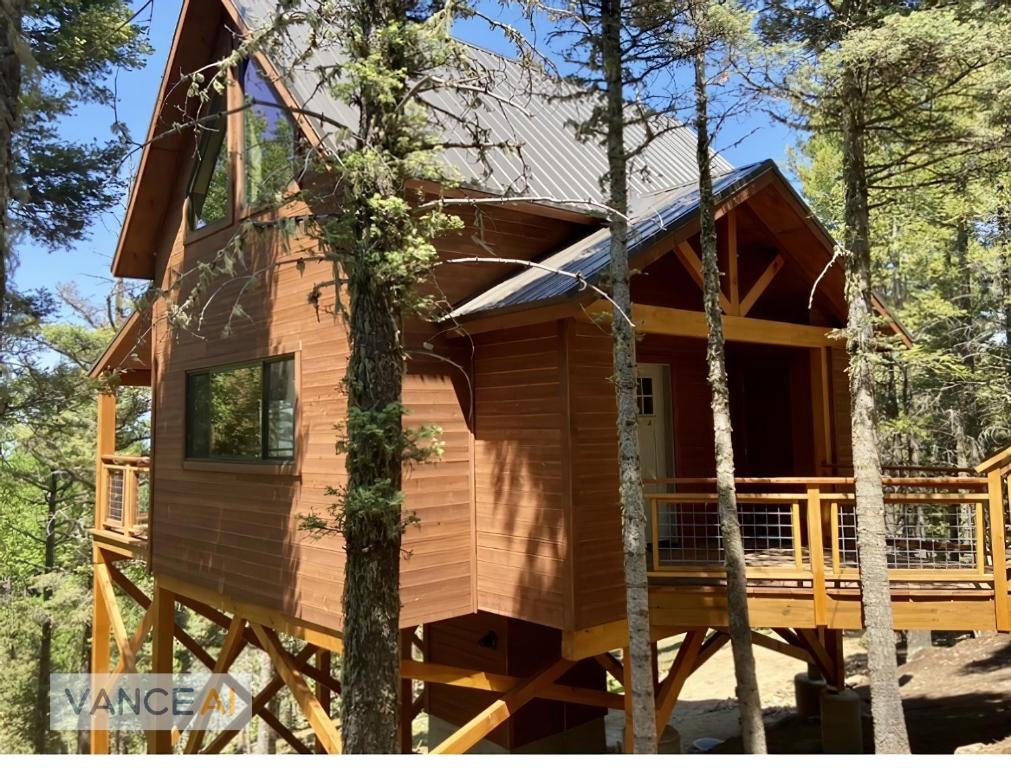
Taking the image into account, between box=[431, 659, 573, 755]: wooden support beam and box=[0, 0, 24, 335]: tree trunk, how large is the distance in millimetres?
5715

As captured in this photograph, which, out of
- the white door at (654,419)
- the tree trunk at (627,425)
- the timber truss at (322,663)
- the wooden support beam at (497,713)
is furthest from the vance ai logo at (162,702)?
the white door at (654,419)

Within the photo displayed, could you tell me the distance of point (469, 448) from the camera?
22.6 ft

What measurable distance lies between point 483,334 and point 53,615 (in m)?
17.2

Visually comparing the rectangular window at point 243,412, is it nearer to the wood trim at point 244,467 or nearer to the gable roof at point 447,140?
the wood trim at point 244,467

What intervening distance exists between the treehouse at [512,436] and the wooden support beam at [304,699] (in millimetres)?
45

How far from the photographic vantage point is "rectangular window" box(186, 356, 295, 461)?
295 inches

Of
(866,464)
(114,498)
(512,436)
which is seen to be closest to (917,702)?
(866,464)

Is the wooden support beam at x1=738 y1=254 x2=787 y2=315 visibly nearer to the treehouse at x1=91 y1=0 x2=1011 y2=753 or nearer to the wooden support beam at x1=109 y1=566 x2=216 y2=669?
the treehouse at x1=91 y1=0 x2=1011 y2=753

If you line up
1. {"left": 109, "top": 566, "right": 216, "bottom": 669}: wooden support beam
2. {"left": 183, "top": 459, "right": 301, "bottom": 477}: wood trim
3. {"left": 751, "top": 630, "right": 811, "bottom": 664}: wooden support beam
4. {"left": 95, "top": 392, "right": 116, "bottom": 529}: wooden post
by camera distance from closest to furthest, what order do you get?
{"left": 183, "top": 459, "right": 301, "bottom": 477}: wood trim
{"left": 751, "top": 630, "right": 811, "bottom": 664}: wooden support beam
{"left": 109, "top": 566, "right": 216, "bottom": 669}: wooden support beam
{"left": 95, "top": 392, "right": 116, "bottom": 529}: wooden post

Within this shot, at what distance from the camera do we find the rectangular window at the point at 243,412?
24.6 ft

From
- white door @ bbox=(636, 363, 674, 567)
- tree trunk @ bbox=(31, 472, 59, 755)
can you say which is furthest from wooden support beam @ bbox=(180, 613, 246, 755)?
tree trunk @ bbox=(31, 472, 59, 755)

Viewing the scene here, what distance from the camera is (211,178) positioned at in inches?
354

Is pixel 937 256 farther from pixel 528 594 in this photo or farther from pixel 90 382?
pixel 90 382

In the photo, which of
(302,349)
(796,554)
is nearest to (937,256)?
(796,554)
